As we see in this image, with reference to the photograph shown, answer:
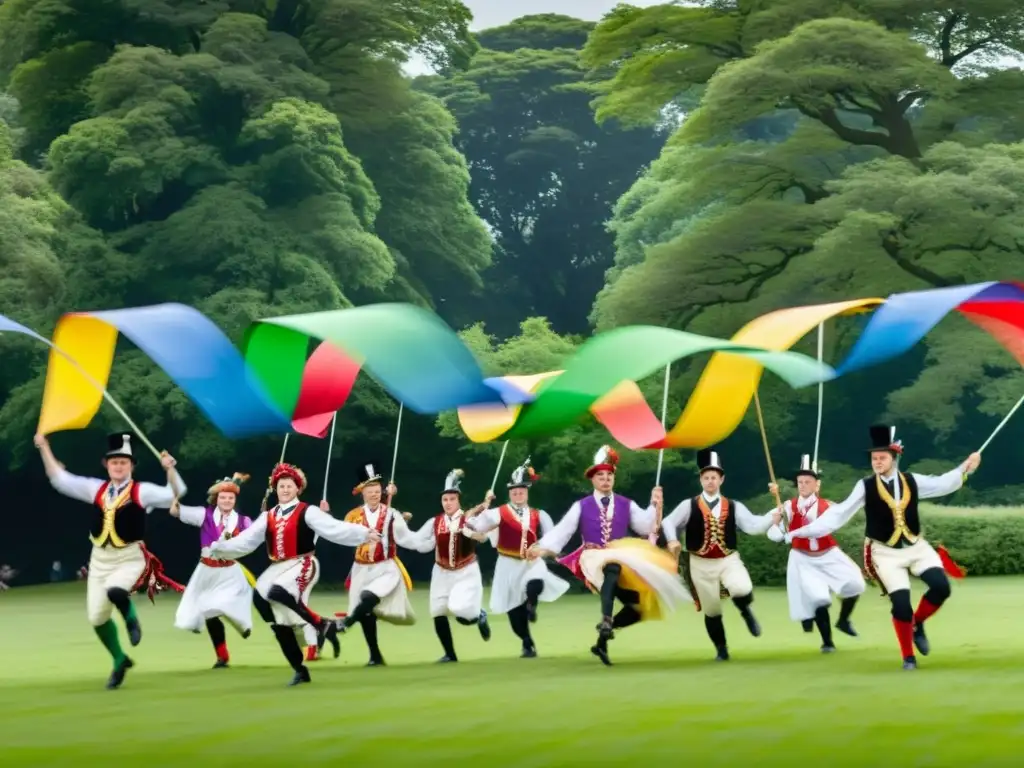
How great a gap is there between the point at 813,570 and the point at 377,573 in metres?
4.04

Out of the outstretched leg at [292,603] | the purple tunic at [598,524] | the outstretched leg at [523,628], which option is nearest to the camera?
the outstretched leg at [292,603]

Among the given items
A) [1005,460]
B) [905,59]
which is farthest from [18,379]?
[1005,460]

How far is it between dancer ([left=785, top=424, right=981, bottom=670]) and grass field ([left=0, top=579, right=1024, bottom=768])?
1.79 ft

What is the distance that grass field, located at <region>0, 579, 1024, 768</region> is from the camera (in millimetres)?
9539

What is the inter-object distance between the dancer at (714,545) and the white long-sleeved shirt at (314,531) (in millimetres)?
2800

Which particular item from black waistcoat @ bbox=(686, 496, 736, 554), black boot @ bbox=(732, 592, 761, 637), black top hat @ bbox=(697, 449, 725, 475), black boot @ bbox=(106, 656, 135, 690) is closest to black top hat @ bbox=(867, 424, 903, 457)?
black waistcoat @ bbox=(686, 496, 736, 554)

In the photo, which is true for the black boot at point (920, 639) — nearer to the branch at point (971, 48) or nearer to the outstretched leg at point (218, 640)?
the outstretched leg at point (218, 640)

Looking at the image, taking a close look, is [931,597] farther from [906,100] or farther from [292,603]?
[906,100]

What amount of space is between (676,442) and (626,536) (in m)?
0.91

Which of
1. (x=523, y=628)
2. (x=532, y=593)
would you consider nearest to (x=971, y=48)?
(x=532, y=593)

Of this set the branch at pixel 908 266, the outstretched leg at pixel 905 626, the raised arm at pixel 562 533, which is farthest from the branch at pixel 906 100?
the outstretched leg at pixel 905 626

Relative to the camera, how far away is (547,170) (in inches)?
2057

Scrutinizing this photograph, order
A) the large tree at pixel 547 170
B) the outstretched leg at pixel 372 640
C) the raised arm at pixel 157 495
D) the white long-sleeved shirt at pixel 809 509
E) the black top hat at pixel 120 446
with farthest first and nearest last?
the large tree at pixel 547 170
the white long-sleeved shirt at pixel 809 509
the outstretched leg at pixel 372 640
the black top hat at pixel 120 446
the raised arm at pixel 157 495

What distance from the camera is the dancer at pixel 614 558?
14734mm
